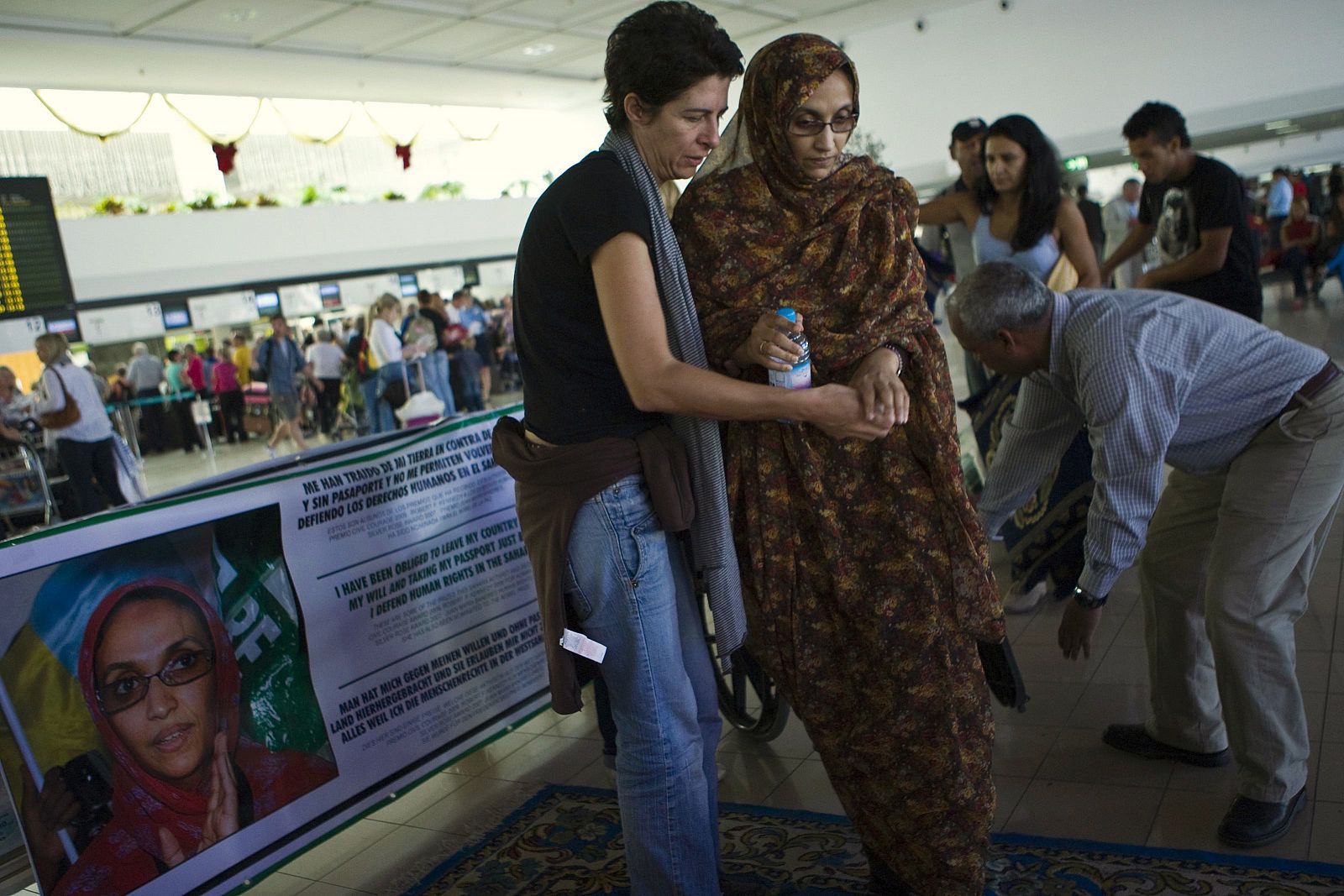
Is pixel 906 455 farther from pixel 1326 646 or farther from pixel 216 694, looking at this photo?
pixel 1326 646

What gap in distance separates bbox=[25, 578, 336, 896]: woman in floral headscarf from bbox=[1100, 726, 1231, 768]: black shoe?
6.77ft

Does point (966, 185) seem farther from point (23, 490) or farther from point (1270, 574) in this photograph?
point (23, 490)

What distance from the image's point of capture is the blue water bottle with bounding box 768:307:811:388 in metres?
1.74

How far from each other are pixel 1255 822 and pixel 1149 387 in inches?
36.8

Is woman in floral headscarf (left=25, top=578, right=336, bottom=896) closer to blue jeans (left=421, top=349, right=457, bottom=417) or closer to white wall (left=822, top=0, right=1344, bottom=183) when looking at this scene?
blue jeans (left=421, top=349, right=457, bottom=417)

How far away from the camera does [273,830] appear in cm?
248

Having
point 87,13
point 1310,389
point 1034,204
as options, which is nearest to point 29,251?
point 87,13

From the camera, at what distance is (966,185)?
172 inches

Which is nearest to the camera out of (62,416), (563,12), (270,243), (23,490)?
(62,416)

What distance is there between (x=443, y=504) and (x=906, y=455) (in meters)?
1.48

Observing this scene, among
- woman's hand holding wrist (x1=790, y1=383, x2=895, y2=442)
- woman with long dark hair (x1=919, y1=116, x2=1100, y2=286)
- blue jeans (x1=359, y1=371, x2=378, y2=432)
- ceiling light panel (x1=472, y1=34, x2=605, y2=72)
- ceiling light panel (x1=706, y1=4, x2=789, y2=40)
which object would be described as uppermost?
ceiling light panel (x1=472, y1=34, x2=605, y2=72)

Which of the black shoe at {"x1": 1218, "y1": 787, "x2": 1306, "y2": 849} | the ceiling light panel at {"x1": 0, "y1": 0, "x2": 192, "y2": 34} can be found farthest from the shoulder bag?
the black shoe at {"x1": 1218, "y1": 787, "x2": 1306, "y2": 849}

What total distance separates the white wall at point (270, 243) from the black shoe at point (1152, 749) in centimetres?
1120

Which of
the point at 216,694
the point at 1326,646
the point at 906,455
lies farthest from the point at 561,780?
the point at 1326,646
